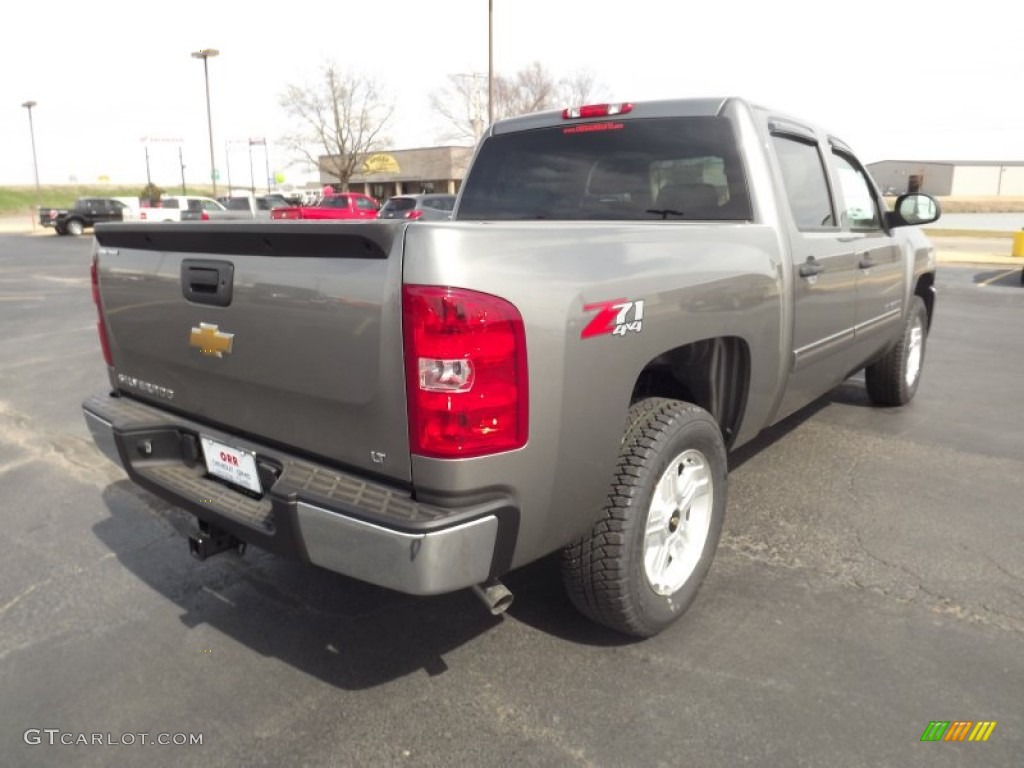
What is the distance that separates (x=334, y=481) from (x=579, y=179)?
2.26m

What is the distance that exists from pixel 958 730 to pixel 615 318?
5.34 feet

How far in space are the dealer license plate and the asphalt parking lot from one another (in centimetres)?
67

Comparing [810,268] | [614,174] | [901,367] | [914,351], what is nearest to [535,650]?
[810,268]

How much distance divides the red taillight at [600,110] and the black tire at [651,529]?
1741mm

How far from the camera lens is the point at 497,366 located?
2004 millimetres

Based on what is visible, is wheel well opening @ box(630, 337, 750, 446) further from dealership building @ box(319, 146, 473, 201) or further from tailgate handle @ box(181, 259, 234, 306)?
dealership building @ box(319, 146, 473, 201)

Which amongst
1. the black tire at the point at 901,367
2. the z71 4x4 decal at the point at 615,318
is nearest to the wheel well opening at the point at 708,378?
the z71 4x4 decal at the point at 615,318

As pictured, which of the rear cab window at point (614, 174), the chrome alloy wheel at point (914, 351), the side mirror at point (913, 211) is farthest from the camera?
the chrome alloy wheel at point (914, 351)

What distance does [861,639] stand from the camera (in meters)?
2.78

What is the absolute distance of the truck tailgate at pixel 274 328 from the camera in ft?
6.73

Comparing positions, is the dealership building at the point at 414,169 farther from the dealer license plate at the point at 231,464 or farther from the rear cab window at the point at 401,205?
the dealer license plate at the point at 231,464

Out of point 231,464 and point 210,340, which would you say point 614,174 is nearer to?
point 210,340

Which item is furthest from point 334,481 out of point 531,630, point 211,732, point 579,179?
point 579,179

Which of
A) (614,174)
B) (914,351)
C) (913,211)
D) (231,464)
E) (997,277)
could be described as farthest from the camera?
(997,277)
